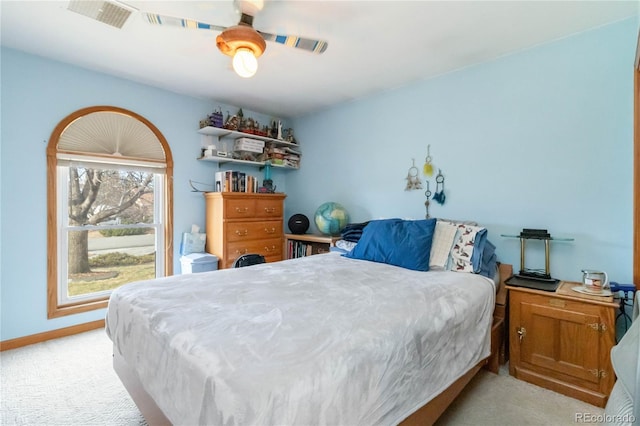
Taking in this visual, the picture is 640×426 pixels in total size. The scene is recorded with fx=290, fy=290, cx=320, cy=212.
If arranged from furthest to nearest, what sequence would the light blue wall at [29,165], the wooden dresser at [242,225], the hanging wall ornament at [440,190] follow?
the wooden dresser at [242,225] → the hanging wall ornament at [440,190] → the light blue wall at [29,165]

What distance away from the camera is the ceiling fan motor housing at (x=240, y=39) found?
5.25 feet

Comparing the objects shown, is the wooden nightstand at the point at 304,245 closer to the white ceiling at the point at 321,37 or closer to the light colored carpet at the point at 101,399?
the white ceiling at the point at 321,37

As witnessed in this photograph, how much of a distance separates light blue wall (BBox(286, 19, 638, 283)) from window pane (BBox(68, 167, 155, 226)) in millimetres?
2602

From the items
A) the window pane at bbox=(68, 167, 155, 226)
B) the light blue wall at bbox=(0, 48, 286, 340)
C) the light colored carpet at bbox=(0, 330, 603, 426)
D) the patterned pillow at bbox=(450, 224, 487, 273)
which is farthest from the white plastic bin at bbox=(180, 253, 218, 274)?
the patterned pillow at bbox=(450, 224, 487, 273)

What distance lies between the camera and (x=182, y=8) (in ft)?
6.33

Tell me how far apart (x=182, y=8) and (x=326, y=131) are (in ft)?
7.42

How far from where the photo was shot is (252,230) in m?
3.55

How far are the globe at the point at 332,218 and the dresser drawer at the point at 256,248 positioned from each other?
0.70 meters

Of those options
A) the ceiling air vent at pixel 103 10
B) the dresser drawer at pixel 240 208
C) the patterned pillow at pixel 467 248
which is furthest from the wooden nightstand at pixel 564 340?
the ceiling air vent at pixel 103 10

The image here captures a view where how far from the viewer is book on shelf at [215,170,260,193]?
11.4 feet

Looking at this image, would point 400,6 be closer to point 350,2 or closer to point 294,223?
point 350,2

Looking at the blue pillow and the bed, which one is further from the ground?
the blue pillow

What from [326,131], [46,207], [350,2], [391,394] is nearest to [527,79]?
[350,2]

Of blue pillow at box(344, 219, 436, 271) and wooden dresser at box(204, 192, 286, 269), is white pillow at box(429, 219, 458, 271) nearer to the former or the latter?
blue pillow at box(344, 219, 436, 271)
